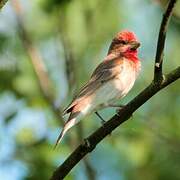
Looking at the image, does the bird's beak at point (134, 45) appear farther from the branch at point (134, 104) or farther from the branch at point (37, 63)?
the branch at point (134, 104)

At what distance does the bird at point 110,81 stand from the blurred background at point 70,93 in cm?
40

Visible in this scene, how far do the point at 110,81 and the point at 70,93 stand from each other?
80 cm

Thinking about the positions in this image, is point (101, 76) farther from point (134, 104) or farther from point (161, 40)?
point (161, 40)

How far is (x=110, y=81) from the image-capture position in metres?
6.98

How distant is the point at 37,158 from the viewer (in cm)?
747

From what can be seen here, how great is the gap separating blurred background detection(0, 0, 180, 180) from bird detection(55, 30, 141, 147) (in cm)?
40

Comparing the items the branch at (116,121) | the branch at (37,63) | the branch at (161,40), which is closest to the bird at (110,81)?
the branch at (37,63)

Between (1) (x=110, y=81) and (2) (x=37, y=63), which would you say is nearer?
(1) (x=110, y=81)

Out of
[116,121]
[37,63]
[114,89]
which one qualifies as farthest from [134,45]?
[116,121]

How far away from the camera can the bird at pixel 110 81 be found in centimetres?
647

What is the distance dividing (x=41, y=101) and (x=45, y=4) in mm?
1052

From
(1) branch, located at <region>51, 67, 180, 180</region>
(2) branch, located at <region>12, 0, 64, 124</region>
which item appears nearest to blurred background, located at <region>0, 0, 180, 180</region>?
(2) branch, located at <region>12, 0, 64, 124</region>

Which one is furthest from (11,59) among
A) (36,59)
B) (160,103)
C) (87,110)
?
(160,103)

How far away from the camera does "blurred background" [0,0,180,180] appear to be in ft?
25.4
